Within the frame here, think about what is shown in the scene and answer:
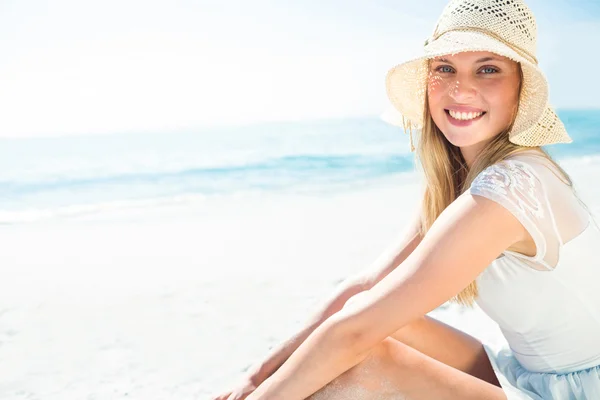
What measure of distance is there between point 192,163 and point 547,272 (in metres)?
14.9

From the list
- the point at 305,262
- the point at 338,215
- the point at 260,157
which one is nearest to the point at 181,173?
the point at 260,157

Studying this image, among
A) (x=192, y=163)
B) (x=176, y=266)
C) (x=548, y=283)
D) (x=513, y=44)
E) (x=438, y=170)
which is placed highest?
(x=513, y=44)

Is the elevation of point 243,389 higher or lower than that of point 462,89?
lower

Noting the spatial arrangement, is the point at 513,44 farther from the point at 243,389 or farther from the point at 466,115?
the point at 243,389

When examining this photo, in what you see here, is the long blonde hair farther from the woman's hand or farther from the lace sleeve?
the woman's hand

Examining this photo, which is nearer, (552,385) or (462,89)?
(552,385)

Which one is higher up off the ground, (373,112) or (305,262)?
(305,262)

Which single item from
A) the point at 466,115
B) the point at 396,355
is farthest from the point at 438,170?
the point at 396,355

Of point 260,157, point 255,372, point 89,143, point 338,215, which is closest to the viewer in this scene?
point 255,372

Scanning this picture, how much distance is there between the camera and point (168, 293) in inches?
169

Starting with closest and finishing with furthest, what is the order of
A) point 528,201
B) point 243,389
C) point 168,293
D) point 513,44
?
point 528,201 < point 513,44 < point 243,389 < point 168,293

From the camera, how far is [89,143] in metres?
21.4

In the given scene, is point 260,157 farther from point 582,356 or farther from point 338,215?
point 582,356

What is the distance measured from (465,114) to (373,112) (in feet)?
94.9
